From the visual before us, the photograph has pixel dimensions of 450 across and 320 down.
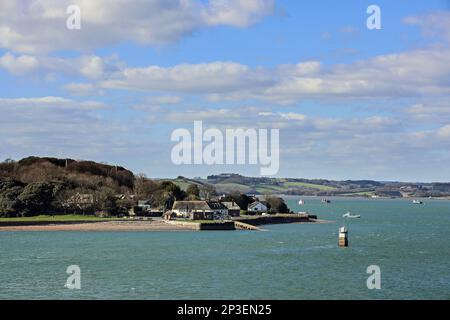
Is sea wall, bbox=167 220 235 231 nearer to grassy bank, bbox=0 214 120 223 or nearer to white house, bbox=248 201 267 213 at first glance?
grassy bank, bbox=0 214 120 223

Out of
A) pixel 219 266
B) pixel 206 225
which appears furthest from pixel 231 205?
pixel 219 266

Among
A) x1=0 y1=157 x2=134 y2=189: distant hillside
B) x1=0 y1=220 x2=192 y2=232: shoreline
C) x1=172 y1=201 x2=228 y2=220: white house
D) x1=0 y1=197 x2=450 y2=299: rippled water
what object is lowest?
x1=0 y1=197 x2=450 y2=299: rippled water

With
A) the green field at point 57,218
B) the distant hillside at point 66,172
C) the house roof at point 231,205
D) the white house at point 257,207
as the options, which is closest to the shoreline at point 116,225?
the green field at point 57,218

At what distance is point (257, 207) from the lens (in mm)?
129375

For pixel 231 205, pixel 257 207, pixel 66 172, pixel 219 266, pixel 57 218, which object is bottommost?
pixel 219 266

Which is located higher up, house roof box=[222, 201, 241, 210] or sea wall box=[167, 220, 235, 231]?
house roof box=[222, 201, 241, 210]

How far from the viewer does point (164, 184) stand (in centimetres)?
12600

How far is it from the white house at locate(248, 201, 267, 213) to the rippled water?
50.6 meters

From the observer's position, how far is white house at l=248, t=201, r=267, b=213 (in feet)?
422

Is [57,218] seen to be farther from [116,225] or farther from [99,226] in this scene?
[116,225]

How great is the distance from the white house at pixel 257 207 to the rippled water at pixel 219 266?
5058cm

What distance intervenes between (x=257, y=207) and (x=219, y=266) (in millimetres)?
80126

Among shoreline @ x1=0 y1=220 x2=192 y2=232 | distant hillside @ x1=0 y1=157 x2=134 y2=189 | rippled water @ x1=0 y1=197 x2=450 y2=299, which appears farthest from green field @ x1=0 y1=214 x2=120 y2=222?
rippled water @ x1=0 y1=197 x2=450 y2=299

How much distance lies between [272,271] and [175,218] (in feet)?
186
